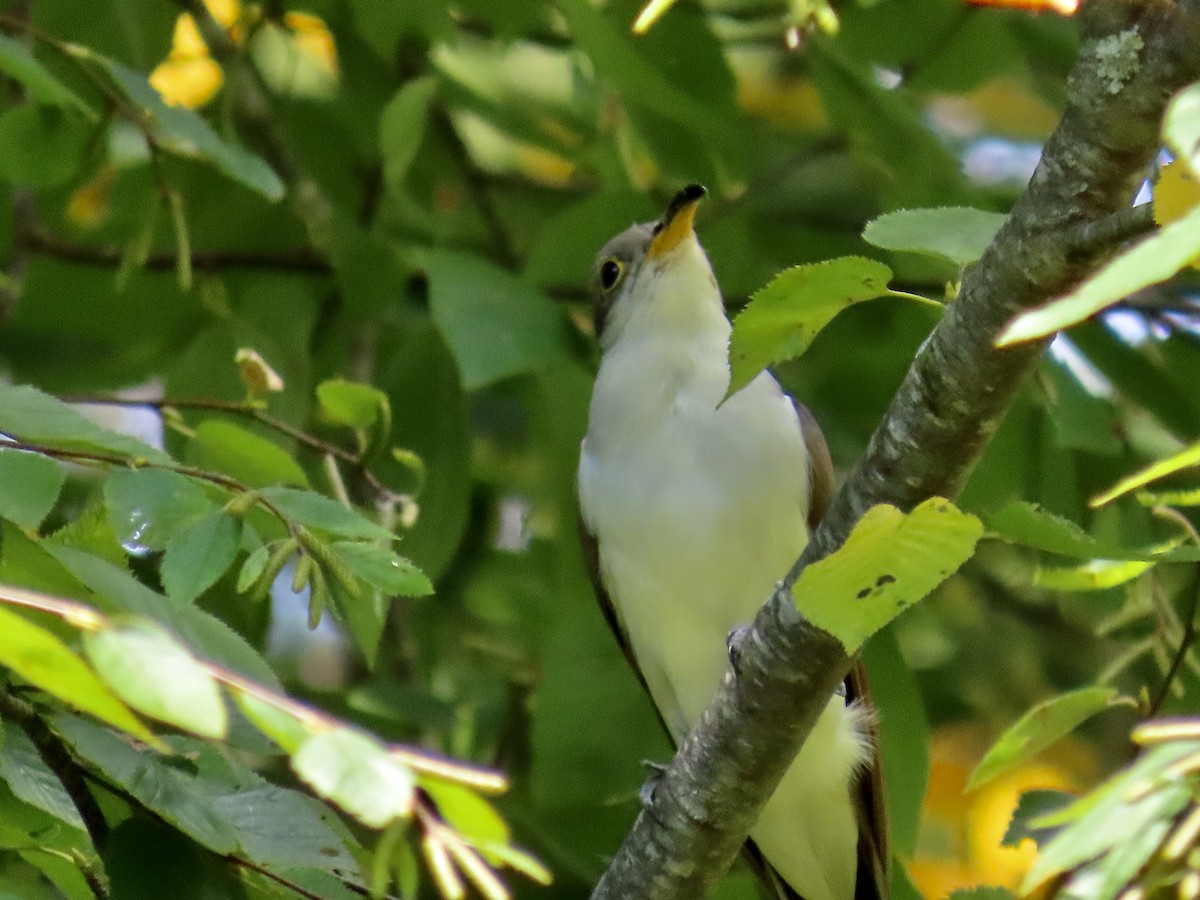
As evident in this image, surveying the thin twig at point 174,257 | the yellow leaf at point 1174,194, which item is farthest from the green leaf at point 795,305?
the thin twig at point 174,257

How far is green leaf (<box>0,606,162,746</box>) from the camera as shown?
4.41 ft

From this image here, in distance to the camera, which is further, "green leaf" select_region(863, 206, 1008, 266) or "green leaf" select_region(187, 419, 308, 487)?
"green leaf" select_region(187, 419, 308, 487)

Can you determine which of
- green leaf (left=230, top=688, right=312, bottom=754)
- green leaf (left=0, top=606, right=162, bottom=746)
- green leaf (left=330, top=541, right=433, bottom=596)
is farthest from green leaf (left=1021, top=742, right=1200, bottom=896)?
green leaf (left=330, top=541, right=433, bottom=596)

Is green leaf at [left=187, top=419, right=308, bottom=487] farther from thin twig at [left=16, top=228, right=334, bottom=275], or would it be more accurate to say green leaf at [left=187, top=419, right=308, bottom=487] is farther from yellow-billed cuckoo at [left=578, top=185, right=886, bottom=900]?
thin twig at [left=16, top=228, right=334, bottom=275]

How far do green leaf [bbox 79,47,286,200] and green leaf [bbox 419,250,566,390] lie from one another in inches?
21.2

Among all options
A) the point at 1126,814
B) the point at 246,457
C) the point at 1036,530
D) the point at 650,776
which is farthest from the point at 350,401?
the point at 1126,814

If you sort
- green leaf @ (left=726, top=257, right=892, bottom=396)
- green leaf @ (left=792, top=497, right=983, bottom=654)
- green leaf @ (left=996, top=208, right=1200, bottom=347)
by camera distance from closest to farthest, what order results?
green leaf @ (left=996, top=208, right=1200, bottom=347)
green leaf @ (left=792, top=497, right=983, bottom=654)
green leaf @ (left=726, top=257, right=892, bottom=396)

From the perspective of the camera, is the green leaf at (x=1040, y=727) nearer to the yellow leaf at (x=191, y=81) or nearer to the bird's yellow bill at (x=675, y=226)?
the bird's yellow bill at (x=675, y=226)

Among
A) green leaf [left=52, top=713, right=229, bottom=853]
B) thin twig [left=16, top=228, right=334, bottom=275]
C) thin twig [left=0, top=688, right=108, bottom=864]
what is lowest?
thin twig [left=16, top=228, right=334, bottom=275]

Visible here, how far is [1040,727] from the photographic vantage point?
2283 millimetres

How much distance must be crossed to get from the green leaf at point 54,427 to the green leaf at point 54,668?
0.78m

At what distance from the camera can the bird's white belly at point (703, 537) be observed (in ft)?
13.3

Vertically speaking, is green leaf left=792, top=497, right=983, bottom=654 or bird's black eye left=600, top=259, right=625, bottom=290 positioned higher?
green leaf left=792, top=497, right=983, bottom=654

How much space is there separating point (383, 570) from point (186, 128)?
1.61 metres
